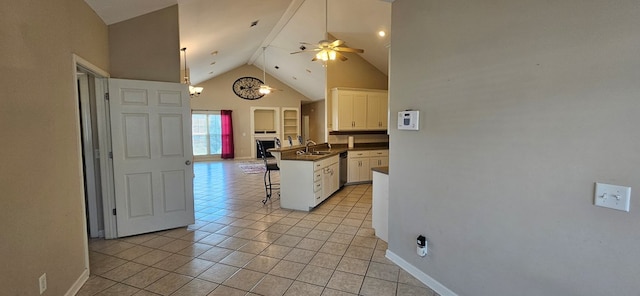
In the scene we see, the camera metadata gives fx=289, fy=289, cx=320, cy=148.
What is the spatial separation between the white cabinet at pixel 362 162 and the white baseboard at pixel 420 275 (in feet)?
11.5

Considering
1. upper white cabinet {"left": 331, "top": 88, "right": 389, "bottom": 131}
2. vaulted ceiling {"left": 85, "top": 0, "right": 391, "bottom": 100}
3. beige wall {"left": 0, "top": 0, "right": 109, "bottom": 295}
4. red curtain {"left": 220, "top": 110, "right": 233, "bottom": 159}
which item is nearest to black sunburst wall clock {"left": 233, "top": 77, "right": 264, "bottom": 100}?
red curtain {"left": 220, "top": 110, "right": 233, "bottom": 159}

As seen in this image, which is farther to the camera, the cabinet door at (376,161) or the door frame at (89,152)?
the cabinet door at (376,161)

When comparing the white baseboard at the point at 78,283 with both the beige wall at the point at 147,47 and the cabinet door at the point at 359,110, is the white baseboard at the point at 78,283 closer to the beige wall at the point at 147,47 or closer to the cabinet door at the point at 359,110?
the beige wall at the point at 147,47

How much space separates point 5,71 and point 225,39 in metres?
4.91

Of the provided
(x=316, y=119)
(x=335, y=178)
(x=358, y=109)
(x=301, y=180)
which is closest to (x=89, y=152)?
(x=301, y=180)

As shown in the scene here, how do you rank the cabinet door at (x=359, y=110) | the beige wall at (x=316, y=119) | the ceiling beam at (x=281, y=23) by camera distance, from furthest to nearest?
1. the beige wall at (x=316, y=119)
2. the cabinet door at (x=359, y=110)
3. the ceiling beam at (x=281, y=23)

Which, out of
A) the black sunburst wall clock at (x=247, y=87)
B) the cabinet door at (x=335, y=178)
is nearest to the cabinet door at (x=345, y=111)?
the cabinet door at (x=335, y=178)

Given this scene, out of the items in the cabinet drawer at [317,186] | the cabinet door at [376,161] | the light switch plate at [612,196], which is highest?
the light switch plate at [612,196]

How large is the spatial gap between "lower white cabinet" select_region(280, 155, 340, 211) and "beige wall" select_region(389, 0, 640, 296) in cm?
211

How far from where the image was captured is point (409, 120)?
2.44 meters

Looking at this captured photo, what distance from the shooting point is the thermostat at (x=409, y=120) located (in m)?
2.38

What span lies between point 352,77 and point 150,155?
15.9ft

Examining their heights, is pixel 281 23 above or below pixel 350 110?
above

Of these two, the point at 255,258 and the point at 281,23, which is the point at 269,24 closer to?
the point at 281,23
